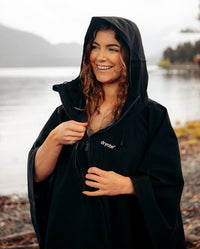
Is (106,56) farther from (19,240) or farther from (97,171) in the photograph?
(19,240)

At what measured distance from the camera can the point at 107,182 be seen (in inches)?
62.2

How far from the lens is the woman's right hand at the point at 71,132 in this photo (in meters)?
1.57

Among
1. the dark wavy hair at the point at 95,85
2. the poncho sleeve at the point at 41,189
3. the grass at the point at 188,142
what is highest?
the dark wavy hair at the point at 95,85

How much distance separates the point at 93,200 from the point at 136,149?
14.2 inches

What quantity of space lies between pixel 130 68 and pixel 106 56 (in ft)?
0.48

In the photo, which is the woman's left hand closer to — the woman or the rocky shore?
Answer: the woman

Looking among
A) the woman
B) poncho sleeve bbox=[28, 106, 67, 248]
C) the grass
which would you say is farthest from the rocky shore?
the woman

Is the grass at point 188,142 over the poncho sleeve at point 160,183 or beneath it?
beneath

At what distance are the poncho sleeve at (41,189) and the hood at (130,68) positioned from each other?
10cm

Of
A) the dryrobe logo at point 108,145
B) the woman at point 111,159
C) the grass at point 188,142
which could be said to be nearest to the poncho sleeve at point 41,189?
the woman at point 111,159

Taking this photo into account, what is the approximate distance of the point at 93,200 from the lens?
1717 mm

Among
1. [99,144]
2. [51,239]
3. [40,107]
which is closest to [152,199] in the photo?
[99,144]

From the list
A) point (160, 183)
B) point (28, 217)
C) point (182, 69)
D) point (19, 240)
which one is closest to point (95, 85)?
point (160, 183)

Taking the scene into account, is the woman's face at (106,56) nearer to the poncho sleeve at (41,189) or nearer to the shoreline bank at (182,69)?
the poncho sleeve at (41,189)
